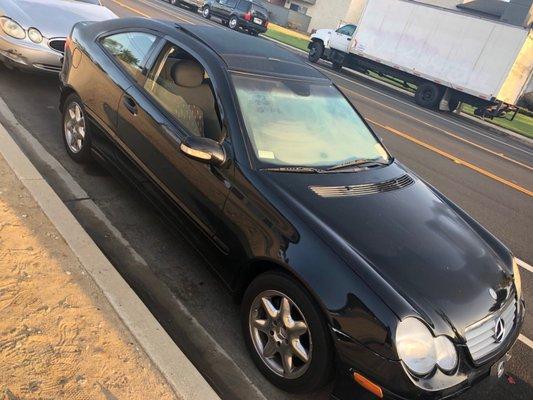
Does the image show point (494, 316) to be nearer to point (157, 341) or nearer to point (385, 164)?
point (385, 164)

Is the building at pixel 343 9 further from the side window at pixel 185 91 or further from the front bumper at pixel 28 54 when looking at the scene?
the side window at pixel 185 91

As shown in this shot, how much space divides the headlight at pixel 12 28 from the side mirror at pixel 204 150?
14.0ft

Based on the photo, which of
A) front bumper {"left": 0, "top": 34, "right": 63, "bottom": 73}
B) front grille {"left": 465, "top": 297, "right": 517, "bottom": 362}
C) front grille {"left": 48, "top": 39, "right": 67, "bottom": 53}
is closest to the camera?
front grille {"left": 465, "top": 297, "right": 517, "bottom": 362}

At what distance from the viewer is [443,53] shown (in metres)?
18.1

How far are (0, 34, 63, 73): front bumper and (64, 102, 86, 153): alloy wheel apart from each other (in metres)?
1.68

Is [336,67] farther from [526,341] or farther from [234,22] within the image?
[526,341]

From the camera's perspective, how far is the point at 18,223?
3451 mm

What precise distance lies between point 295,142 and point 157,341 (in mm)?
1618

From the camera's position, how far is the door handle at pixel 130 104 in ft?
12.8

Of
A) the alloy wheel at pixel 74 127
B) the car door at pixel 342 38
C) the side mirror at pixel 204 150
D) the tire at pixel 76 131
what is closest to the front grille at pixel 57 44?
the tire at pixel 76 131

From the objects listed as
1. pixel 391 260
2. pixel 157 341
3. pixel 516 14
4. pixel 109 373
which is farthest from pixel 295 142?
pixel 516 14

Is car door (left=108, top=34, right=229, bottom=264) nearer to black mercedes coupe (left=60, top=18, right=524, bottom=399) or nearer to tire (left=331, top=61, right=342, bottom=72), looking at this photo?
black mercedes coupe (left=60, top=18, right=524, bottom=399)

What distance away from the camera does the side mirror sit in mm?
3078

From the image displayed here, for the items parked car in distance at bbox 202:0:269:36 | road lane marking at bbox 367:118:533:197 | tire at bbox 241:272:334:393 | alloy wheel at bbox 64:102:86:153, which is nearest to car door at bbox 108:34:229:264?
tire at bbox 241:272:334:393
